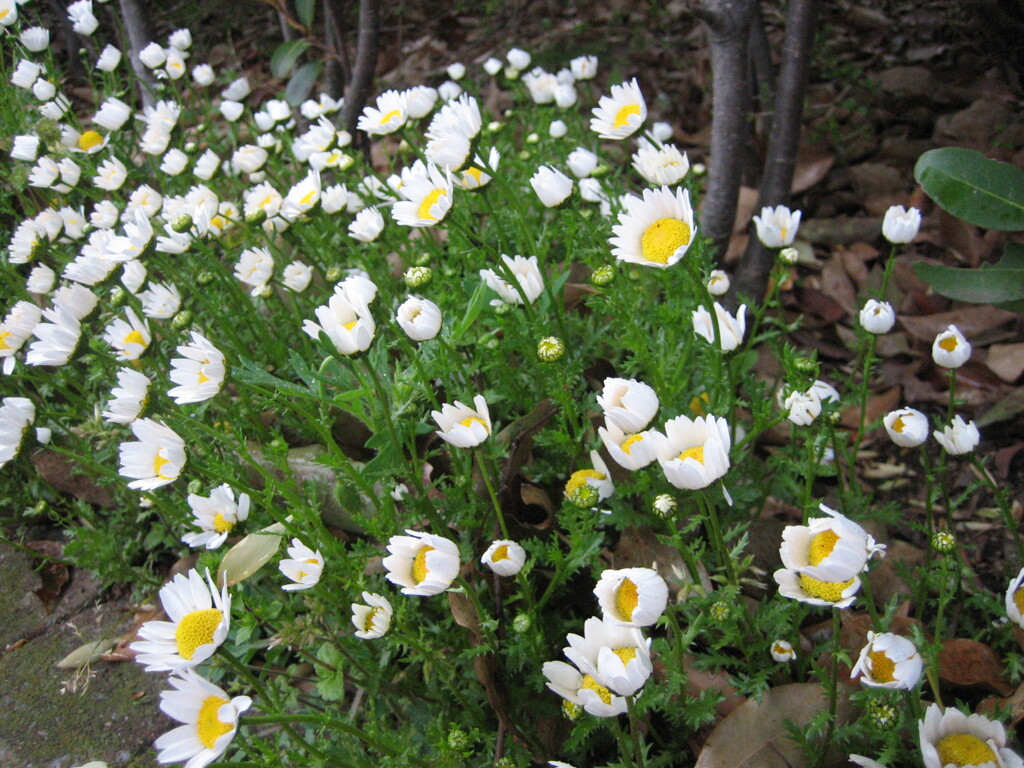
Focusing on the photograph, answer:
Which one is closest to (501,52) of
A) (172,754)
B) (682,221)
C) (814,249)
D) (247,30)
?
(247,30)

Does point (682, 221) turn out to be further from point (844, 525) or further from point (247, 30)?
point (247, 30)

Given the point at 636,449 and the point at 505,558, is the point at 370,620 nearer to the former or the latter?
the point at 505,558

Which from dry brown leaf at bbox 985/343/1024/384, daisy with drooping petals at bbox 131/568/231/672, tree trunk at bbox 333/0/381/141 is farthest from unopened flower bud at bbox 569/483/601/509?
tree trunk at bbox 333/0/381/141

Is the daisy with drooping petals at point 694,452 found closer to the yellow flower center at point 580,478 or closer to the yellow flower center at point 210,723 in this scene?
the yellow flower center at point 580,478

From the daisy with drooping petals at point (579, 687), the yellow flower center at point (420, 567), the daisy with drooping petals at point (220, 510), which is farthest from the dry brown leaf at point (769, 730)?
the daisy with drooping petals at point (220, 510)

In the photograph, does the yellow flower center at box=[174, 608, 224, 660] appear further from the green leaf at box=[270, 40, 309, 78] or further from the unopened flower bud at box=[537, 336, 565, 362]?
the green leaf at box=[270, 40, 309, 78]

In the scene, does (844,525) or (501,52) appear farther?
(501,52)
